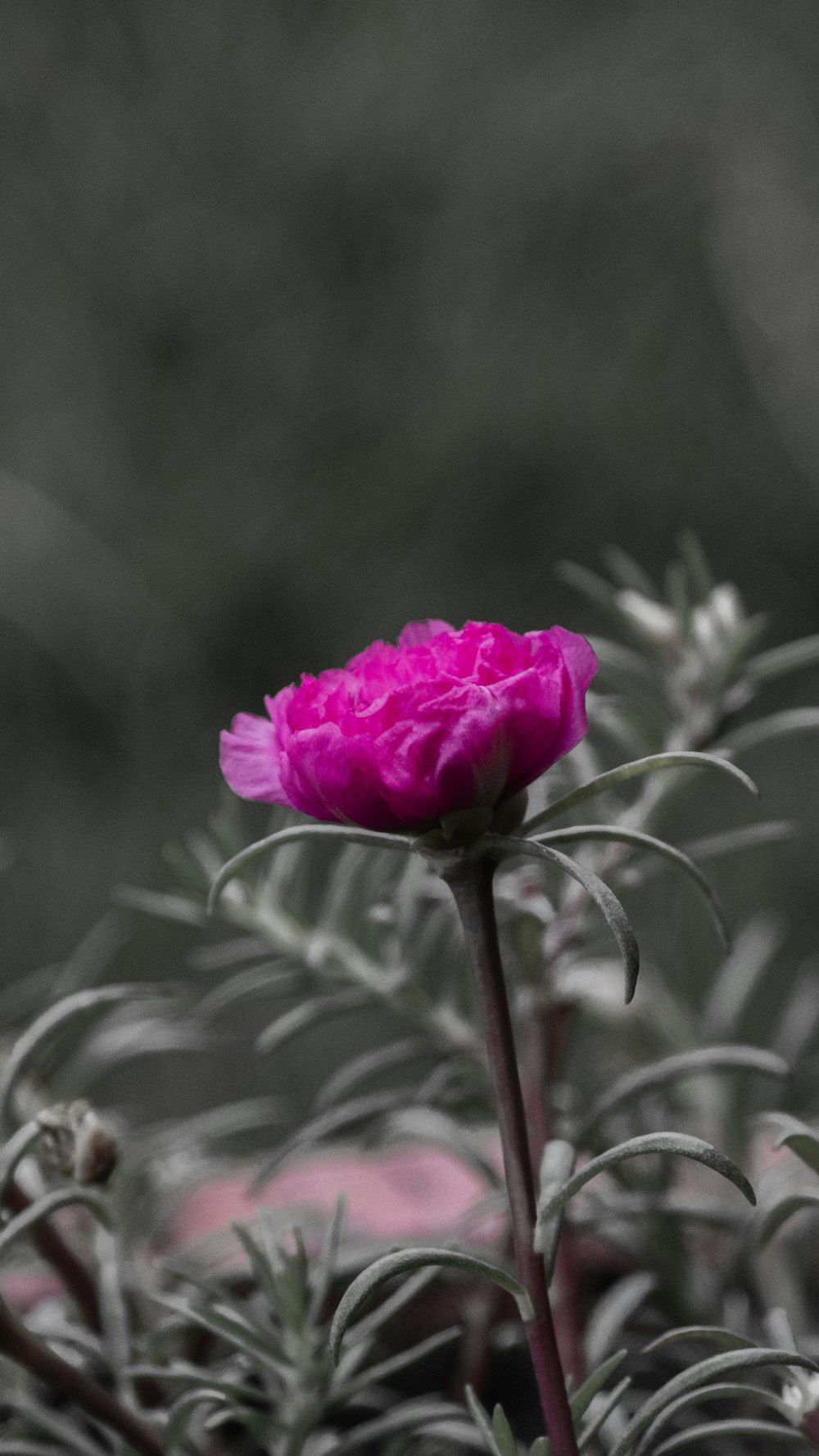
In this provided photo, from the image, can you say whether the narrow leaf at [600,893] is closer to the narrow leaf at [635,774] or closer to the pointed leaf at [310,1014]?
the narrow leaf at [635,774]

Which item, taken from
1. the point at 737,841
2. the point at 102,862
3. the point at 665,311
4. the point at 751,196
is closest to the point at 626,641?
the point at 665,311

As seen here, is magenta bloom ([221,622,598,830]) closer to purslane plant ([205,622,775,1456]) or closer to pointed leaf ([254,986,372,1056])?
purslane plant ([205,622,775,1456])

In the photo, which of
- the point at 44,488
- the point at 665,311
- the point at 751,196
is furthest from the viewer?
the point at 44,488

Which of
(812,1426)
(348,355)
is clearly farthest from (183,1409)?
(348,355)

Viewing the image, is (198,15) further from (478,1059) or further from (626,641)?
(478,1059)

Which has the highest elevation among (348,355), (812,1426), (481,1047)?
(348,355)

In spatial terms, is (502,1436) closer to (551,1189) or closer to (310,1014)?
(551,1189)

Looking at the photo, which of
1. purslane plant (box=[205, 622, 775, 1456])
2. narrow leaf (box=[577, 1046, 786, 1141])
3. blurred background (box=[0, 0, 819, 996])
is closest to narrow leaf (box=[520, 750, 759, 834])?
purslane plant (box=[205, 622, 775, 1456])
